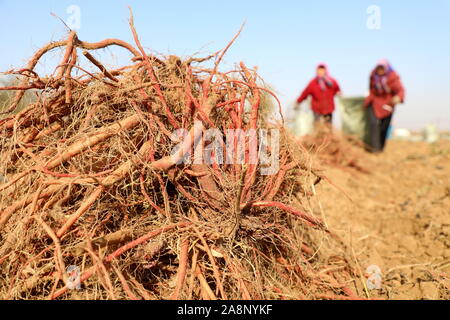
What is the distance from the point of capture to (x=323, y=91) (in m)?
6.50

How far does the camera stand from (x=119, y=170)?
5.89 ft

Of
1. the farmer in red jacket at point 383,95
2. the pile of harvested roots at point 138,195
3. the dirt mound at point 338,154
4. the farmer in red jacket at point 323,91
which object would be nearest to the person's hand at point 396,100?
the farmer in red jacket at point 383,95

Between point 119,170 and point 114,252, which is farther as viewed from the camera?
point 119,170

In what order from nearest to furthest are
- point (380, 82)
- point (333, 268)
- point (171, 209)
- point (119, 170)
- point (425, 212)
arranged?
point (119, 170) < point (171, 209) < point (333, 268) < point (425, 212) < point (380, 82)

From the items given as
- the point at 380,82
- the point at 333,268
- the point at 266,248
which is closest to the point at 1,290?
the point at 266,248

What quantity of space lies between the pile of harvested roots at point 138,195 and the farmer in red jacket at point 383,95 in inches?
217

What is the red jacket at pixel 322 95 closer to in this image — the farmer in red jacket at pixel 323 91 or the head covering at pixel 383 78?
the farmer in red jacket at pixel 323 91

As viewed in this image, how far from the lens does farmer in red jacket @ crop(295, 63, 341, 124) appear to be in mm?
6496

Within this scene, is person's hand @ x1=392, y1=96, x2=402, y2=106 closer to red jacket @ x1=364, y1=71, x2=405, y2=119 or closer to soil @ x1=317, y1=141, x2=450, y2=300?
red jacket @ x1=364, y1=71, x2=405, y2=119

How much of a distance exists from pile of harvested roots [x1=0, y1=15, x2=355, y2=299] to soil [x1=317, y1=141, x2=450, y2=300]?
0.57 metres

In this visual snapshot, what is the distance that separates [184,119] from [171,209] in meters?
0.46

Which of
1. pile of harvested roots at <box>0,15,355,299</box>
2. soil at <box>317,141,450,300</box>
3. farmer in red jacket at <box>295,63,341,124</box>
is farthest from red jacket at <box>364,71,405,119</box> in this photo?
pile of harvested roots at <box>0,15,355,299</box>

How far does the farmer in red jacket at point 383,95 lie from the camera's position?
6.89 metres
